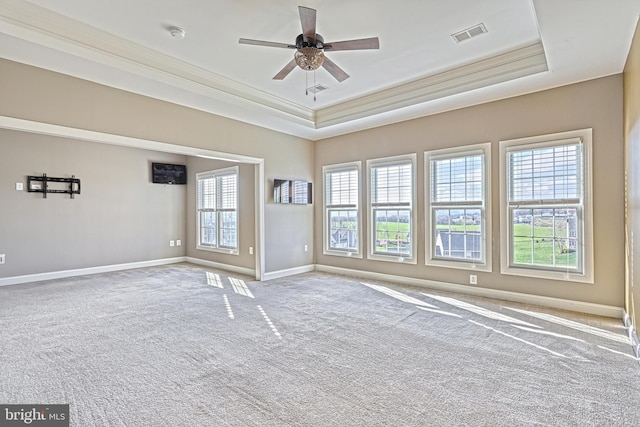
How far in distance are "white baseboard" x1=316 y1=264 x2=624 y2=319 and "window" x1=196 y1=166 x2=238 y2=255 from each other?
109 inches

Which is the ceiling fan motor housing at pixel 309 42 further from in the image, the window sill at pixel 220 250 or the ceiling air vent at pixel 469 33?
the window sill at pixel 220 250

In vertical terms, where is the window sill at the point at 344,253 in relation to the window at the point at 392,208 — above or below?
below

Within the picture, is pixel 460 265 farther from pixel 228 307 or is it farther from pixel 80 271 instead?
pixel 80 271

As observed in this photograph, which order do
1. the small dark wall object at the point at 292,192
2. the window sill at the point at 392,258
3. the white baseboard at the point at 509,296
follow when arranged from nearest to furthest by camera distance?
the white baseboard at the point at 509,296, the window sill at the point at 392,258, the small dark wall object at the point at 292,192

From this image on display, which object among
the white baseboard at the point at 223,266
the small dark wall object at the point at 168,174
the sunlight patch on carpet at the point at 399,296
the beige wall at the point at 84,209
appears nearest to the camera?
the sunlight patch on carpet at the point at 399,296

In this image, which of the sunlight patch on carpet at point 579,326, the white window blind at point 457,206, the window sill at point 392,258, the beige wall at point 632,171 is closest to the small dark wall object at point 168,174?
the window sill at point 392,258

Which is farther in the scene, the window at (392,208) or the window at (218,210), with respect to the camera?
the window at (218,210)

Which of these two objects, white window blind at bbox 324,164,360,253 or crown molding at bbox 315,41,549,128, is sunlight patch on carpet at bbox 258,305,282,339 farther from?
crown molding at bbox 315,41,549,128

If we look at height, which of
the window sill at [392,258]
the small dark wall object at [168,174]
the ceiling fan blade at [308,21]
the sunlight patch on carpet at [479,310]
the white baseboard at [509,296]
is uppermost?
the ceiling fan blade at [308,21]

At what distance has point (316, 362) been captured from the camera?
273 centimetres

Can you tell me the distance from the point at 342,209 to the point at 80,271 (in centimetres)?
529

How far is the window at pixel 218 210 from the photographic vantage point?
694 centimetres

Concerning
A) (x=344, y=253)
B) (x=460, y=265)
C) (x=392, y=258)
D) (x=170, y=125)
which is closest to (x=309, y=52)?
(x=170, y=125)

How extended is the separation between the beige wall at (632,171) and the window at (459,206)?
1489mm
